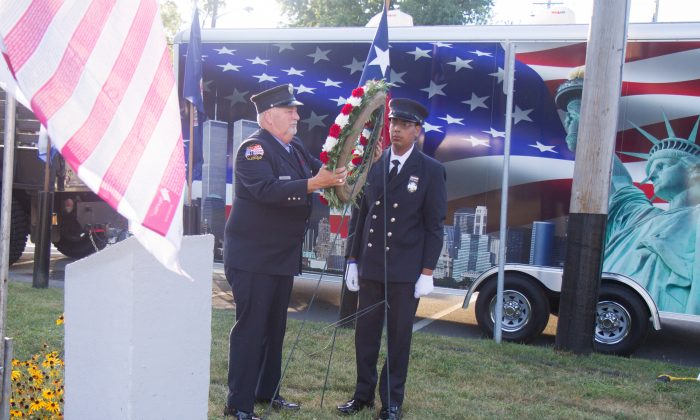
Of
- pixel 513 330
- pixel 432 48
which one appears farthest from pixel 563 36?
pixel 513 330

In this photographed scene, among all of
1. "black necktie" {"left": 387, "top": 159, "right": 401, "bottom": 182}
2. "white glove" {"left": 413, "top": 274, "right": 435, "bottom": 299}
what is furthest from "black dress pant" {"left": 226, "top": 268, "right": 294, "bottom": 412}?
"black necktie" {"left": 387, "top": 159, "right": 401, "bottom": 182}

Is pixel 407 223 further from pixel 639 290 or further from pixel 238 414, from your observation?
pixel 639 290

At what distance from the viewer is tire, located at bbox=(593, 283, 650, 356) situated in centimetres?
670

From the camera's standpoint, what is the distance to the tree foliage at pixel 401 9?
79.9 ft

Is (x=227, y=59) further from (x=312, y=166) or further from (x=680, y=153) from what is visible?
(x=680, y=153)

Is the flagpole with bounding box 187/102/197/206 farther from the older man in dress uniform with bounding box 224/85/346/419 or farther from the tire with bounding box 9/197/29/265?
the older man in dress uniform with bounding box 224/85/346/419

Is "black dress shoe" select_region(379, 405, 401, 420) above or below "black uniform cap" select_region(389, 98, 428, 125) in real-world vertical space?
below

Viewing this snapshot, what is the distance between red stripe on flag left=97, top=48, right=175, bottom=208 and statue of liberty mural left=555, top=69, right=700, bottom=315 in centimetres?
535

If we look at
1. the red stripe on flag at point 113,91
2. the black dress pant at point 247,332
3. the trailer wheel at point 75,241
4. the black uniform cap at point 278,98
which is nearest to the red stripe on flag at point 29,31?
the red stripe on flag at point 113,91

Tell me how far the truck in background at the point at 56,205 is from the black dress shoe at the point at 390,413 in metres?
6.46

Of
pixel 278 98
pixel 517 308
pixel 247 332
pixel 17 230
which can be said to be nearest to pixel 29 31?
pixel 278 98

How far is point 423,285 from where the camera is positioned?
4371 millimetres

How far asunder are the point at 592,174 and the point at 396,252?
261cm

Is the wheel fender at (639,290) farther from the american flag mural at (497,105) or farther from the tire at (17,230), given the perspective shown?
the tire at (17,230)
